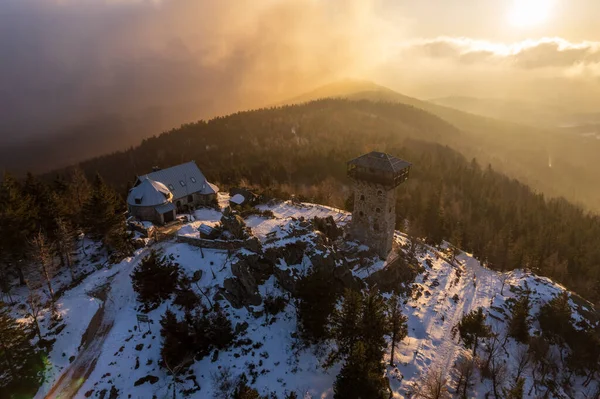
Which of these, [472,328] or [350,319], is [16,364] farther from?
[472,328]

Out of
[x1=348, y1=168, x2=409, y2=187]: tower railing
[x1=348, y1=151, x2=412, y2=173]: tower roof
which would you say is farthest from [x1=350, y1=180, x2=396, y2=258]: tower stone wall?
[x1=348, y1=151, x2=412, y2=173]: tower roof

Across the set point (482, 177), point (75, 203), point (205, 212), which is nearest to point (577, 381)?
point (205, 212)

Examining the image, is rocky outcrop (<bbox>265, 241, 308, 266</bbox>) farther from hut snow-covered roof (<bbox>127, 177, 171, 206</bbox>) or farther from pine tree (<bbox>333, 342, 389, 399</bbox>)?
hut snow-covered roof (<bbox>127, 177, 171, 206</bbox>)

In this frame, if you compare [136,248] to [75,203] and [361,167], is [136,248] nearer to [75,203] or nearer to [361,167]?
[75,203]

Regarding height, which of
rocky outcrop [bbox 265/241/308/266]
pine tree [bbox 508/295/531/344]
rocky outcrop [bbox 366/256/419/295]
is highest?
rocky outcrop [bbox 265/241/308/266]

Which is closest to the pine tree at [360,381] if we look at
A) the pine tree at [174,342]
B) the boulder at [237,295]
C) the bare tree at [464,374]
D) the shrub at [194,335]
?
the bare tree at [464,374]
